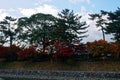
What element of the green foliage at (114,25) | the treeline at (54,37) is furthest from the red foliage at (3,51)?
the green foliage at (114,25)

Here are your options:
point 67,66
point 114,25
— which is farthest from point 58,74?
point 114,25

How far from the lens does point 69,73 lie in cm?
3747

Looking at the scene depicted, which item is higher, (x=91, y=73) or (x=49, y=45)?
(x=49, y=45)

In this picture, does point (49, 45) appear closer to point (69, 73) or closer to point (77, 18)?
point (77, 18)

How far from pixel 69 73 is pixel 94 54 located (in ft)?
32.5

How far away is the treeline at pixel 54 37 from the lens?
46.9 m

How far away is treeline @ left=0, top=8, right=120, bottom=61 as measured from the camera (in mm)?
46906

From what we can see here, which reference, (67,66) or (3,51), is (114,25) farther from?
(3,51)

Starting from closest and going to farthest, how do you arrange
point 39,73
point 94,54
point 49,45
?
point 39,73 < point 94,54 < point 49,45

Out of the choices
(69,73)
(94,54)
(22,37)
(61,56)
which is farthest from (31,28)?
(69,73)

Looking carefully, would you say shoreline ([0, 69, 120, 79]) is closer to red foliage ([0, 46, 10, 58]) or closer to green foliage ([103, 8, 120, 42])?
red foliage ([0, 46, 10, 58])

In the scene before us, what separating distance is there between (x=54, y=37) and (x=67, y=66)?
6.82m

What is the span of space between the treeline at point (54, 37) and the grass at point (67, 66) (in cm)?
124

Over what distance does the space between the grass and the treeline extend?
1.24 m
